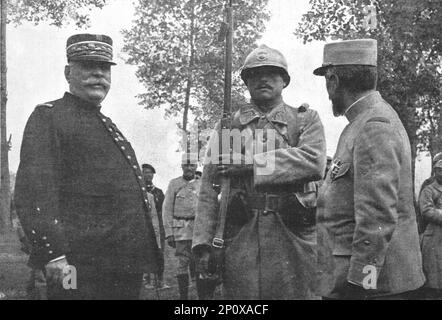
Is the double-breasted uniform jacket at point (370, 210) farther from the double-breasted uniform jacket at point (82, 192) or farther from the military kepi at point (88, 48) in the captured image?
the military kepi at point (88, 48)

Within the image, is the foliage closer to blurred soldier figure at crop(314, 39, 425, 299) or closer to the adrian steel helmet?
the adrian steel helmet

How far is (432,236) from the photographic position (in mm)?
7098

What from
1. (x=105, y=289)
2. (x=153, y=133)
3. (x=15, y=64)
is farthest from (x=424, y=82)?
(x=105, y=289)

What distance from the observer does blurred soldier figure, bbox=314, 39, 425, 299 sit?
2832 mm

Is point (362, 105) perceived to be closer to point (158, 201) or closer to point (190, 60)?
point (158, 201)

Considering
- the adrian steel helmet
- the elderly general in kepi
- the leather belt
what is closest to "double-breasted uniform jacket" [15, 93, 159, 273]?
the elderly general in kepi

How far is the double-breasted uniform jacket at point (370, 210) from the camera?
2.83m

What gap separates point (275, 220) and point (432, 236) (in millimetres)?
3867

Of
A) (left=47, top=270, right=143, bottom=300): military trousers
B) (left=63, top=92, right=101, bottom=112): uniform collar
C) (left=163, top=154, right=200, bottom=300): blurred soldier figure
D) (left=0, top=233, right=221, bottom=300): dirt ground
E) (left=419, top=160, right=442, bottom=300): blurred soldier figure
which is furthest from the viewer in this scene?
(left=163, top=154, right=200, bottom=300): blurred soldier figure

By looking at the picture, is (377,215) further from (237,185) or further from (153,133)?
(153,133)

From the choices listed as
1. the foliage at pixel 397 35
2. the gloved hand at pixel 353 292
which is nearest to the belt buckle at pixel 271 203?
the gloved hand at pixel 353 292

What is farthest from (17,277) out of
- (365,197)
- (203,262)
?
(365,197)

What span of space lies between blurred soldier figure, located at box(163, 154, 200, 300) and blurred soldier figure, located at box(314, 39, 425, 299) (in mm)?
5240

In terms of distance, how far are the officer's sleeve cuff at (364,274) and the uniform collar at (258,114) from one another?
133 centimetres
